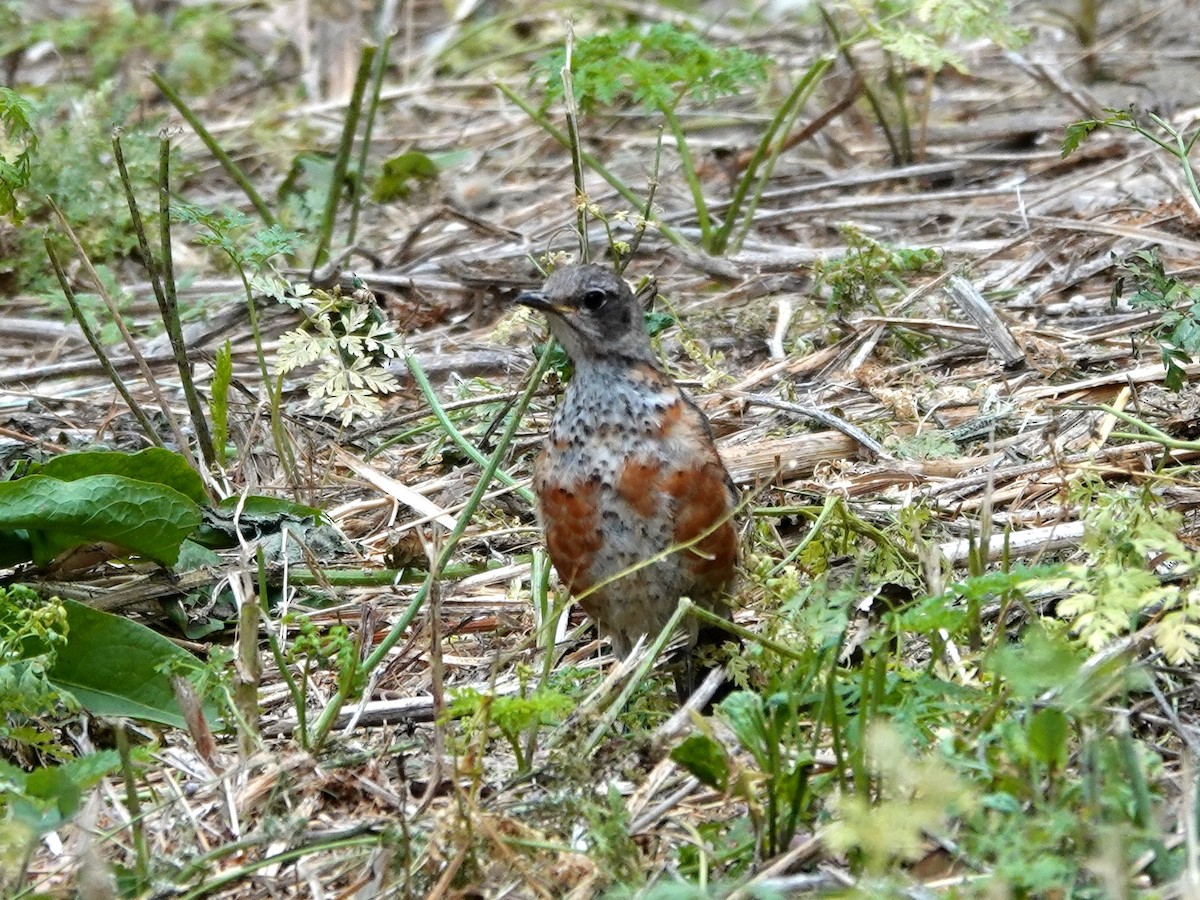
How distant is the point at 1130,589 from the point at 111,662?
2618 millimetres

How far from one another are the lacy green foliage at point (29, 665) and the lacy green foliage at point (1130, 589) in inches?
95.4

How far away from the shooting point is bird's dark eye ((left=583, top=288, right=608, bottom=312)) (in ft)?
15.7

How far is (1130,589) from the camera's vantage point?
3402 mm

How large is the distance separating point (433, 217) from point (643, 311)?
261 centimetres

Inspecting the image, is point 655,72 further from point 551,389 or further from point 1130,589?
point 1130,589

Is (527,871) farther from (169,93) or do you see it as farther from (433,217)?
(433,217)

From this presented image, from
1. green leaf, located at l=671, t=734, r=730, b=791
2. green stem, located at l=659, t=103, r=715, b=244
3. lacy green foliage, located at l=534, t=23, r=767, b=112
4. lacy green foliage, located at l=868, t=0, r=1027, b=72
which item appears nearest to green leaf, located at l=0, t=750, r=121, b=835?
green leaf, located at l=671, t=734, r=730, b=791

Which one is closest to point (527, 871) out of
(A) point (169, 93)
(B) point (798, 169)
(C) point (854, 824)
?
(C) point (854, 824)

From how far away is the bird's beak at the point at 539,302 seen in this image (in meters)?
4.69

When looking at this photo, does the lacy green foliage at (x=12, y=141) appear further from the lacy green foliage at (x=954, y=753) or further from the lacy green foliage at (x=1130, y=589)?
the lacy green foliage at (x=1130, y=589)

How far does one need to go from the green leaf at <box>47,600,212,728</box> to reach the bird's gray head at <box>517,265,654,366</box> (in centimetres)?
142

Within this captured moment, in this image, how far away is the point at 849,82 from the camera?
8.79 m

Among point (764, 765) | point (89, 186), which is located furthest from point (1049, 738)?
point (89, 186)

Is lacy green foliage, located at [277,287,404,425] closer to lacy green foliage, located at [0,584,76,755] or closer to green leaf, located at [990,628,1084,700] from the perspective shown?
lacy green foliage, located at [0,584,76,755]
